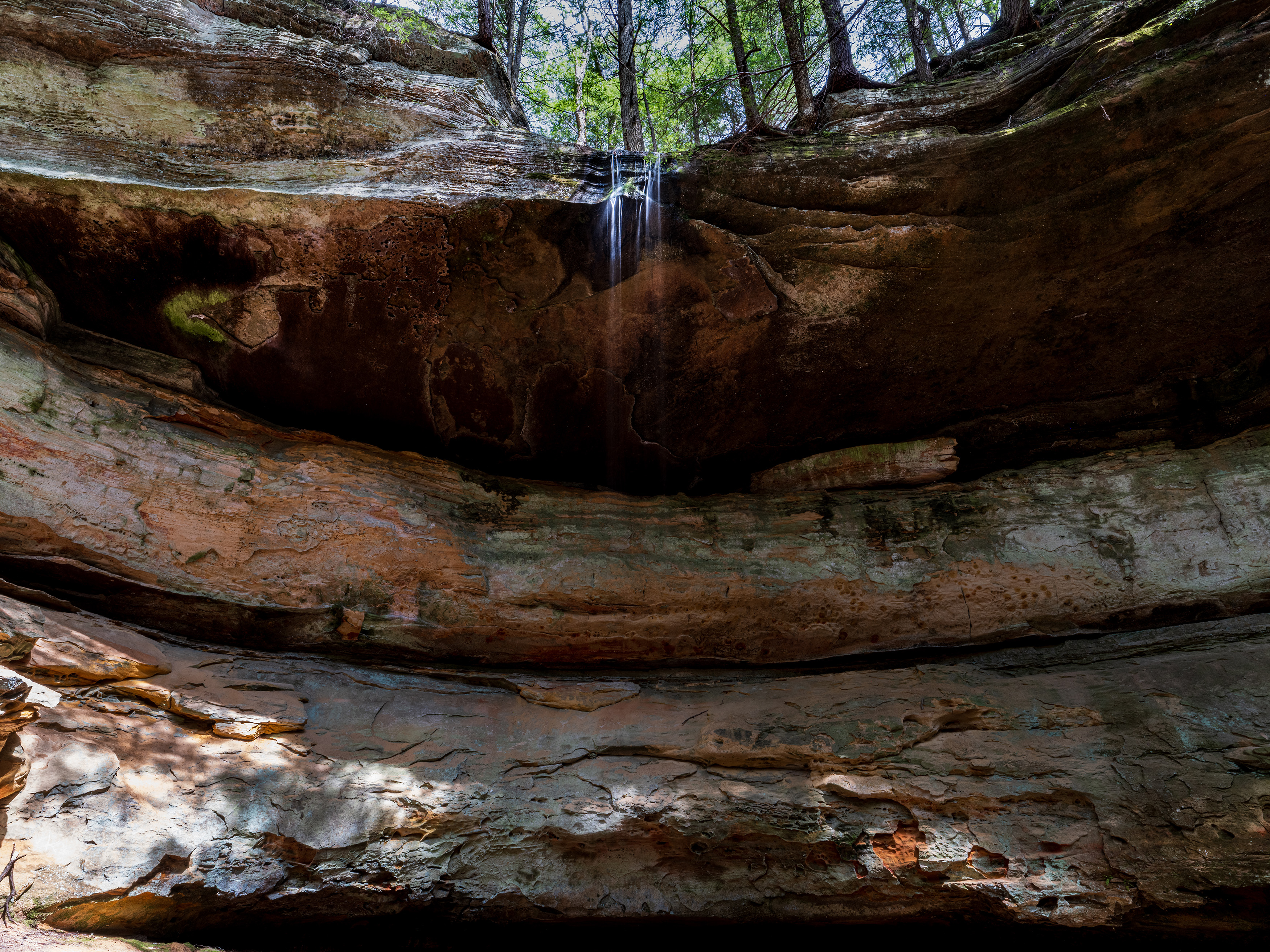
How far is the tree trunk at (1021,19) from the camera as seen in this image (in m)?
7.05

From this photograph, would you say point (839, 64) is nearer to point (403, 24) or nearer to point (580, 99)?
point (403, 24)

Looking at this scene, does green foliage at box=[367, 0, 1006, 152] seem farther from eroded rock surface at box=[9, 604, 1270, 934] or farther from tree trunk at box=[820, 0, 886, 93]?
eroded rock surface at box=[9, 604, 1270, 934]

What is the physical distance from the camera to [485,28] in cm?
742

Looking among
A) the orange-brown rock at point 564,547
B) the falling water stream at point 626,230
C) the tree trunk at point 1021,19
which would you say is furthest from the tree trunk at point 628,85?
the orange-brown rock at point 564,547

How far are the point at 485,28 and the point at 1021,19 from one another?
5709mm

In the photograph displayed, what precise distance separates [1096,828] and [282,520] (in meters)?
4.88

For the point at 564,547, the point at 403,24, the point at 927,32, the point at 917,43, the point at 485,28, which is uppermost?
the point at 927,32

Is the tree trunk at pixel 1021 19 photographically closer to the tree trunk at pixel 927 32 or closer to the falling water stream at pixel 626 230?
the tree trunk at pixel 927 32

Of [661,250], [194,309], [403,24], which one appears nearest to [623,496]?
[661,250]

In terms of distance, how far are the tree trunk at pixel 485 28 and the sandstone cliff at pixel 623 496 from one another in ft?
7.34

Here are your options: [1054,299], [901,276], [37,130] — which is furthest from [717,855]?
[37,130]

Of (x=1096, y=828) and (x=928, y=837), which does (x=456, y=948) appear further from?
(x=1096, y=828)

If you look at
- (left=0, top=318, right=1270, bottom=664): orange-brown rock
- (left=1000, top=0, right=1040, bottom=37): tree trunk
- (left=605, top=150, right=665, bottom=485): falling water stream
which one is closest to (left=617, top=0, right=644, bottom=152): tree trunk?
(left=1000, top=0, right=1040, bottom=37): tree trunk

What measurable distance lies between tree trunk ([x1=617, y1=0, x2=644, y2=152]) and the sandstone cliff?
11.6ft
